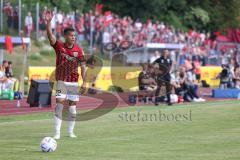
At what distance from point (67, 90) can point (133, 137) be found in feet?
5.53

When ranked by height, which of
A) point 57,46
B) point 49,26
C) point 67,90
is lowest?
point 67,90

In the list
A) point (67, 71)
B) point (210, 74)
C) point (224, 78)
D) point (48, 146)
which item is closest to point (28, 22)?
point (224, 78)

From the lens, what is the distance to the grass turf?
40.0 feet

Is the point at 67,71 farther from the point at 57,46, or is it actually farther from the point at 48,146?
the point at 48,146

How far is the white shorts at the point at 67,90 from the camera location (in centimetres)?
1501

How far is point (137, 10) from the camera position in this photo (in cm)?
5344

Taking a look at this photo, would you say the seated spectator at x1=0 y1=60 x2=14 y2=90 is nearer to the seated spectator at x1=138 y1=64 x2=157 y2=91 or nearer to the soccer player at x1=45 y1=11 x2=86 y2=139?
the seated spectator at x1=138 y1=64 x2=157 y2=91

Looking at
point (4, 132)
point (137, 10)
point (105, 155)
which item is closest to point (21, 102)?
point (4, 132)

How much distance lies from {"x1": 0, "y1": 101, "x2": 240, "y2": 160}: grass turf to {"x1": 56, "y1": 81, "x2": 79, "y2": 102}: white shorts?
0.85 metres

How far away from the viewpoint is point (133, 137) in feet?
49.6

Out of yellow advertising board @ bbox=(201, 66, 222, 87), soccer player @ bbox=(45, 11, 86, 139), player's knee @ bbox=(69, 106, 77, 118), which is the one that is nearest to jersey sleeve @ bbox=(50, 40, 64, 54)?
Answer: soccer player @ bbox=(45, 11, 86, 139)

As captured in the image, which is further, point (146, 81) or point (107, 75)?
point (107, 75)

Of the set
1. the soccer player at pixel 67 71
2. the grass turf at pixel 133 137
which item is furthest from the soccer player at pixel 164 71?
the soccer player at pixel 67 71

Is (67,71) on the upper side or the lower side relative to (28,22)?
lower
